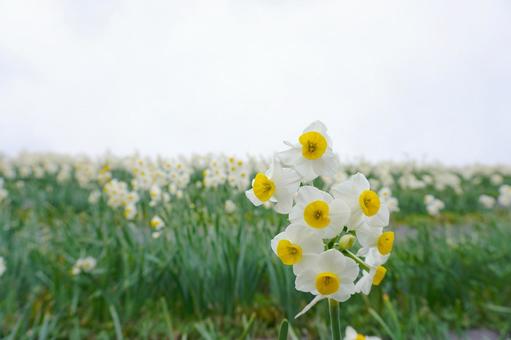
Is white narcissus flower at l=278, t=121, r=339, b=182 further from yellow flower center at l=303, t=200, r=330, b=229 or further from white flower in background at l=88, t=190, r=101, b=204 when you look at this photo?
white flower in background at l=88, t=190, r=101, b=204

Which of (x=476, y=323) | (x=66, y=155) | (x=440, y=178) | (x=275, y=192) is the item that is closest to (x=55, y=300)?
(x=275, y=192)

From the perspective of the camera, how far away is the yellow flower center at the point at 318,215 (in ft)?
3.49

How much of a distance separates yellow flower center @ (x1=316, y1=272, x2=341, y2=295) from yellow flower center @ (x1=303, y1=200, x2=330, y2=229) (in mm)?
116

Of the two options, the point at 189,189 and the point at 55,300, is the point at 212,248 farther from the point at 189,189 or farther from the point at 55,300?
the point at 55,300

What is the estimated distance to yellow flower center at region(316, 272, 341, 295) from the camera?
1069 millimetres

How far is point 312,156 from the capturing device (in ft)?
3.84

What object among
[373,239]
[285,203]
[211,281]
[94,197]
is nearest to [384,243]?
[373,239]

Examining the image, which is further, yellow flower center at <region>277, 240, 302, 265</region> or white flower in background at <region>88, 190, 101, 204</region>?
white flower in background at <region>88, 190, 101, 204</region>

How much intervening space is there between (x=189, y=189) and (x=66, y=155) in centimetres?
1027

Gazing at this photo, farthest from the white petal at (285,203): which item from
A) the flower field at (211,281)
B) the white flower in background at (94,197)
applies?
the white flower in background at (94,197)

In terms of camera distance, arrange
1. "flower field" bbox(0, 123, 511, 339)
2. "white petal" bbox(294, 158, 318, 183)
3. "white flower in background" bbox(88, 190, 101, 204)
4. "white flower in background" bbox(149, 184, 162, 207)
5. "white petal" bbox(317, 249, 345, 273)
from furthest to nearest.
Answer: "white flower in background" bbox(88, 190, 101, 204), "white flower in background" bbox(149, 184, 162, 207), "flower field" bbox(0, 123, 511, 339), "white petal" bbox(294, 158, 318, 183), "white petal" bbox(317, 249, 345, 273)

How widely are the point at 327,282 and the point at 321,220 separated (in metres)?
0.15

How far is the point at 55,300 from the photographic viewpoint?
320cm

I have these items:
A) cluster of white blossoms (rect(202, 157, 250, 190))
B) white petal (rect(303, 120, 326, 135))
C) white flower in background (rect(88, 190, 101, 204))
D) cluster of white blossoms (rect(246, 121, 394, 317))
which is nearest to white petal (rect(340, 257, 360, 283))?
cluster of white blossoms (rect(246, 121, 394, 317))
